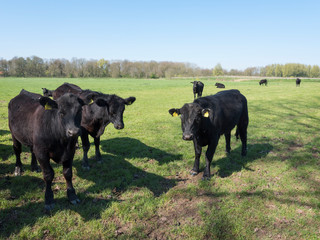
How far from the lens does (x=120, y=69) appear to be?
147625 mm

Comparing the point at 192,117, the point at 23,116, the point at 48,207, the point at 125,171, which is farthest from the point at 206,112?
the point at 23,116

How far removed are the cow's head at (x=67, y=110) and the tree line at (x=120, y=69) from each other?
127 meters

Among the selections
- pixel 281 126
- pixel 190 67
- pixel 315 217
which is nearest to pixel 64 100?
pixel 315 217

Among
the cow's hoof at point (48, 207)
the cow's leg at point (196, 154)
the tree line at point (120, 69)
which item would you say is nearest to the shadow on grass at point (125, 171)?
the cow's leg at point (196, 154)

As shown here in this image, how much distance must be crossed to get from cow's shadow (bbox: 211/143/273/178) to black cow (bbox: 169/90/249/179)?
12.7 inches

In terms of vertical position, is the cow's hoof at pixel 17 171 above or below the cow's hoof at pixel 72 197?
above

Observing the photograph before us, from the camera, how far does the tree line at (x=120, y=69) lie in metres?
A: 120

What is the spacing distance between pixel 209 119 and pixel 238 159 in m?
2.41

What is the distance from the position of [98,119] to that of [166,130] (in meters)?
4.78

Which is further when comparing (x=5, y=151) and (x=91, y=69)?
(x=91, y=69)

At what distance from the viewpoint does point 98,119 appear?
6.33m

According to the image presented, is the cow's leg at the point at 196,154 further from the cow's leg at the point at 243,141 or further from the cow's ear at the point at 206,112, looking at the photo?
the cow's leg at the point at 243,141

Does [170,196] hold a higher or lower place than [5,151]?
lower

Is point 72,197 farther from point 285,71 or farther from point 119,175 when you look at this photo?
point 285,71
